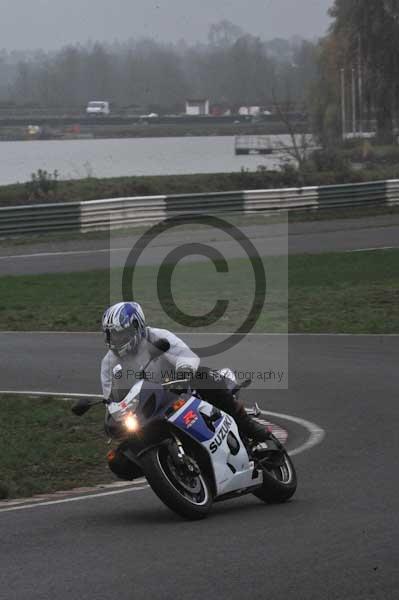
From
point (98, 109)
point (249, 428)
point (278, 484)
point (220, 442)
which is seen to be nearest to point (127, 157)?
point (98, 109)

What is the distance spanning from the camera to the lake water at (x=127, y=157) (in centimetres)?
5375

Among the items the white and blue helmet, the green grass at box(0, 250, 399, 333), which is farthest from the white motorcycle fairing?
the green grass at box(0, 250, 399, 333)

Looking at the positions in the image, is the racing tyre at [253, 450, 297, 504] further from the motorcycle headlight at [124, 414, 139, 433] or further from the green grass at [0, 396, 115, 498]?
the green grass at [0, 396, 115, 498]

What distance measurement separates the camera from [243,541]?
7047mm

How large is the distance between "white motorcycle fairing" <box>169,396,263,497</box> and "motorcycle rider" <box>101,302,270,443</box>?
0.18m

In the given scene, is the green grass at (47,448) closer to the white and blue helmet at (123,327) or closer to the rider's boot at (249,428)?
the rider's boot at (249,428)

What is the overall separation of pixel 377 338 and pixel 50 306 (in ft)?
20.1

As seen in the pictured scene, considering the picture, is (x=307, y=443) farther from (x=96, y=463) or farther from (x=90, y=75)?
(x=90, y=75)

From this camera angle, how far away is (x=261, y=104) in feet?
262

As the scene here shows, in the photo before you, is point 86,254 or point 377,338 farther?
point 86,254

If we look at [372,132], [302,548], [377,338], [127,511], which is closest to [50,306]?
[377,338]

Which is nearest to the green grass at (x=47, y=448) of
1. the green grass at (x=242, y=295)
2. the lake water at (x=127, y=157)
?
the green grass at (x=242, y=295)

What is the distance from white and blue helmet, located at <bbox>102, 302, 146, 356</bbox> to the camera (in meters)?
7.77

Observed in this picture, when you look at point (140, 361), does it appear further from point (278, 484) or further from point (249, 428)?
point (278, 484)
